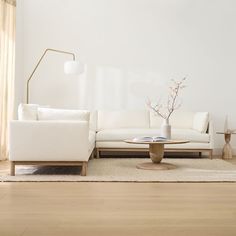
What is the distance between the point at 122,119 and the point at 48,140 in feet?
8.14

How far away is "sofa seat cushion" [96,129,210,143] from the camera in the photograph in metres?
5.43

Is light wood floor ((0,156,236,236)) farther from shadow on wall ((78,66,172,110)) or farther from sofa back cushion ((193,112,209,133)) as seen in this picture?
shadow on wall ((78,66,172,110))

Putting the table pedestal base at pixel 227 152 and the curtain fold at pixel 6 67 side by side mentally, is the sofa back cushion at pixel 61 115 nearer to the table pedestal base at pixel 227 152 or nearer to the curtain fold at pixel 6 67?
the curtain fold at pixel 6 67

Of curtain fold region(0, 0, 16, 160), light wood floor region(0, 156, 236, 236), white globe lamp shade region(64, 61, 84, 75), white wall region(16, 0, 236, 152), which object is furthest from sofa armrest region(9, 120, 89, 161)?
white wall region(16, 0, 236, 152)

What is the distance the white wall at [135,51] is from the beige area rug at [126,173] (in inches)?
75.4

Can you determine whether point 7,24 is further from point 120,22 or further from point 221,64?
point 221,64

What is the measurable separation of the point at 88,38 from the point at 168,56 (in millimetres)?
1462

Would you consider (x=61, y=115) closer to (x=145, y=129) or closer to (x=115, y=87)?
(x=145, y=129)

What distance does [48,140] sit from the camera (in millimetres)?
3754

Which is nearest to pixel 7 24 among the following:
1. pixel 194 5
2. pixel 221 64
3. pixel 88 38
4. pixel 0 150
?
pixel 88 38

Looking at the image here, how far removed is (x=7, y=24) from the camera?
5465 millimetres

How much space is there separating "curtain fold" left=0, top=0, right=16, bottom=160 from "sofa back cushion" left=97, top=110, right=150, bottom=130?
1495mm

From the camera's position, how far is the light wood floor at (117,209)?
1959 millimetres

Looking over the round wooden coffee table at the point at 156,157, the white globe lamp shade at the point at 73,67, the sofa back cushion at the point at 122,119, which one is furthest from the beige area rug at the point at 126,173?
the white globe lamp shade at the point at 73,67
